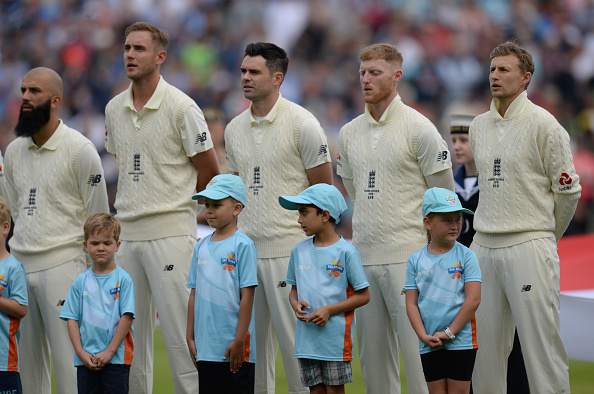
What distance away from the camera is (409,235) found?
6.07 meters

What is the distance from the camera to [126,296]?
5.66 metres

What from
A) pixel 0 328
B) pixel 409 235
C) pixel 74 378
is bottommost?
pixel 74 378

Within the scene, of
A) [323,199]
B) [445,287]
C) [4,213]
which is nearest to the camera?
[445,287]

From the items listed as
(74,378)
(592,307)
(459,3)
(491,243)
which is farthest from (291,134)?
(459,3)

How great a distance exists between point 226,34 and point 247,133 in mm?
10115

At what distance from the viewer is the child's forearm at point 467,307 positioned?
529 cm

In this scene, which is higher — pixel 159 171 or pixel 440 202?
pixel 159 171

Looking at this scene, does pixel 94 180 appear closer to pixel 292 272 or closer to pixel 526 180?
pixel 292 272

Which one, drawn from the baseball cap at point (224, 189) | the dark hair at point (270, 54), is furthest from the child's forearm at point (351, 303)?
the dark hair at point (270, 54)

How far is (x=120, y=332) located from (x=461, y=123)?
339 cm

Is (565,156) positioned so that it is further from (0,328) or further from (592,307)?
(0,328)

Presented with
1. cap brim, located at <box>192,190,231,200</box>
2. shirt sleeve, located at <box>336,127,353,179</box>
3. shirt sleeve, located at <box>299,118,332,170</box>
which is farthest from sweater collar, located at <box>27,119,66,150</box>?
shirt sleeve, located at <box>336,127,353,179</box>

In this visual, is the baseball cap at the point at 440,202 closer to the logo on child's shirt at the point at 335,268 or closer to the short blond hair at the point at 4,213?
the logo on child's shirt at the point at 335,268

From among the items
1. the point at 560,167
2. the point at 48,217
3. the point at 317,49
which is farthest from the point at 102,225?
the point at 317,49
